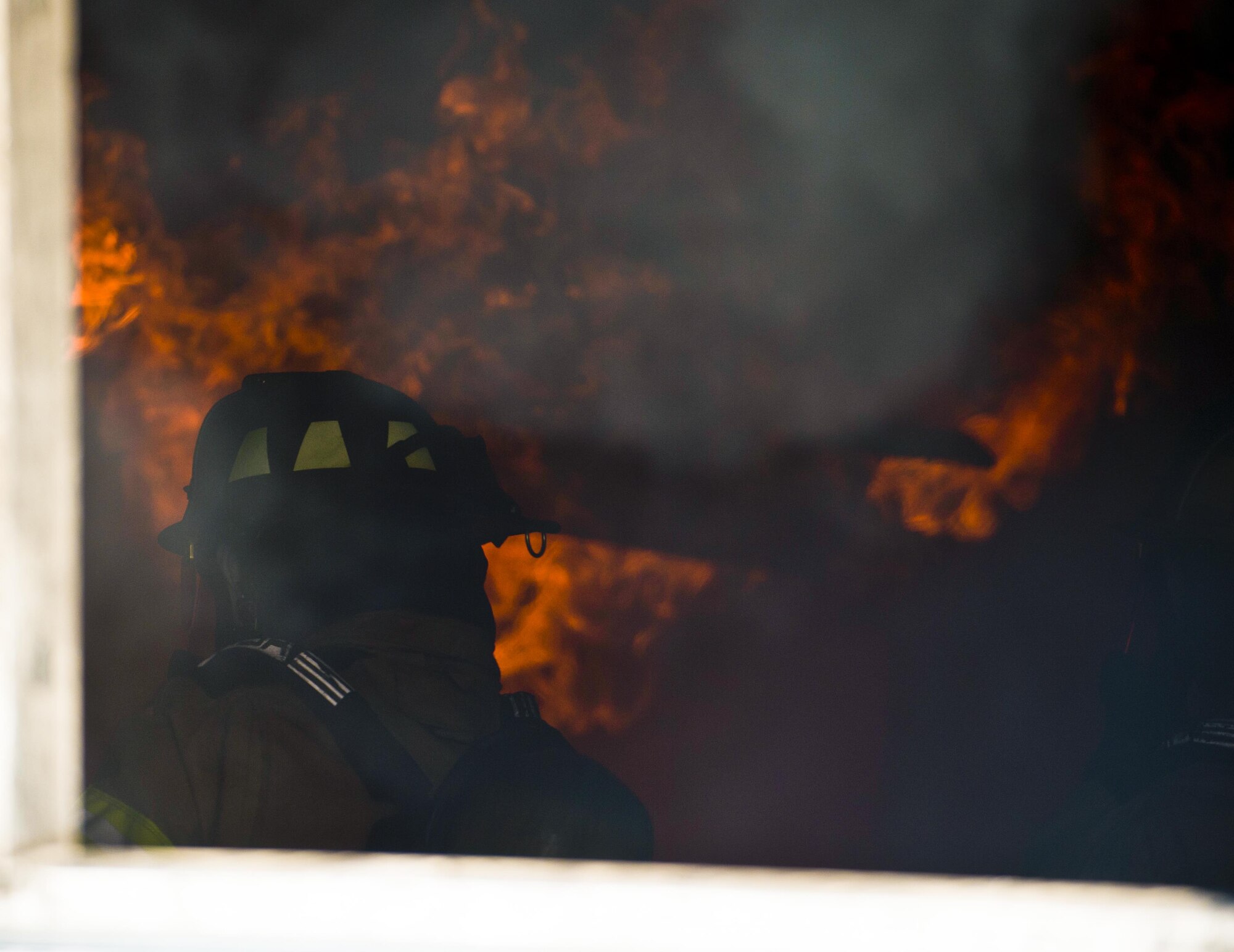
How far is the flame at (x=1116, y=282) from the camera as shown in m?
1.71

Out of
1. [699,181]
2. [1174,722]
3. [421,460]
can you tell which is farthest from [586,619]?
[1174,722]

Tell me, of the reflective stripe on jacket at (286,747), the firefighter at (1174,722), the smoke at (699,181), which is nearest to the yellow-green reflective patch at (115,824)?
the reflective stripe on jacket at (286,747)

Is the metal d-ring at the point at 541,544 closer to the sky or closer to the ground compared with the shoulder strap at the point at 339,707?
closer to the sky

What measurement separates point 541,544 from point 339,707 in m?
0.50

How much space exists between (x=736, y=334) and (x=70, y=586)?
4.21 feet

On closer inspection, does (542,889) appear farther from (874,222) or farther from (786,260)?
(874,222)

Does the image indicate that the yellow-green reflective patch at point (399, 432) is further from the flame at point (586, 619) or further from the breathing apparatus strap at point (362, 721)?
the breathing apparatus strap at point (362, 721)

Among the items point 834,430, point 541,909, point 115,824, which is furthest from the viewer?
point 834,430

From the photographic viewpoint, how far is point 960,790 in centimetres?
171

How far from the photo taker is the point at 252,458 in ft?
6.13

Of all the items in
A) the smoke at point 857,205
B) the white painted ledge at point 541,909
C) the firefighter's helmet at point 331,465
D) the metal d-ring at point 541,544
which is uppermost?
the smoke at point 857,205

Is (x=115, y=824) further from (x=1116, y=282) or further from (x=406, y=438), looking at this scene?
(x=1116, y=282)

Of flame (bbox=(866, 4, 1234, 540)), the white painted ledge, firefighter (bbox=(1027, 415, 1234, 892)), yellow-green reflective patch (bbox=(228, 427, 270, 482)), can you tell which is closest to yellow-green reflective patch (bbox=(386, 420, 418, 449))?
yellow-green reflective patch (bbox=(228, 427, 270, 482))

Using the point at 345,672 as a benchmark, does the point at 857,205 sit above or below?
above
